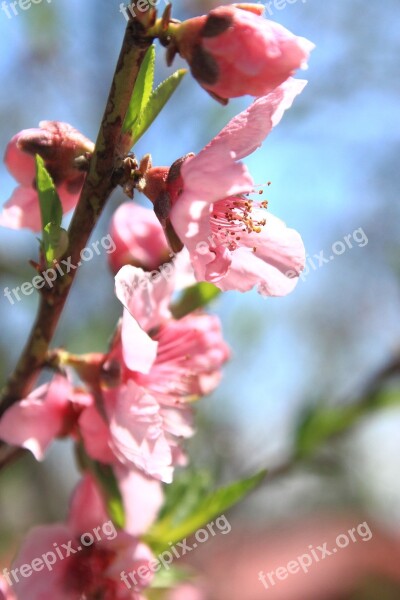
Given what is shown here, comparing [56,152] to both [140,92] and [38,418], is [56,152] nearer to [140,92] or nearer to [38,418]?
[140,92]

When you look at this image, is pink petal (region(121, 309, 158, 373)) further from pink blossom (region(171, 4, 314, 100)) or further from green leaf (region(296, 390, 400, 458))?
green leaf (region(296, 390, 400, 458))

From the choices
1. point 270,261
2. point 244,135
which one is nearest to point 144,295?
point 270,261

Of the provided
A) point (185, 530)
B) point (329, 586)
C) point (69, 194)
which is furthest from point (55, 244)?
point (329, 586)

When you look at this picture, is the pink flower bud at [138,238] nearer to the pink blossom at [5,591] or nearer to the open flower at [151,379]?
the open flower at [151,379]

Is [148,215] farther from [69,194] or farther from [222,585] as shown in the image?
[222,585]
